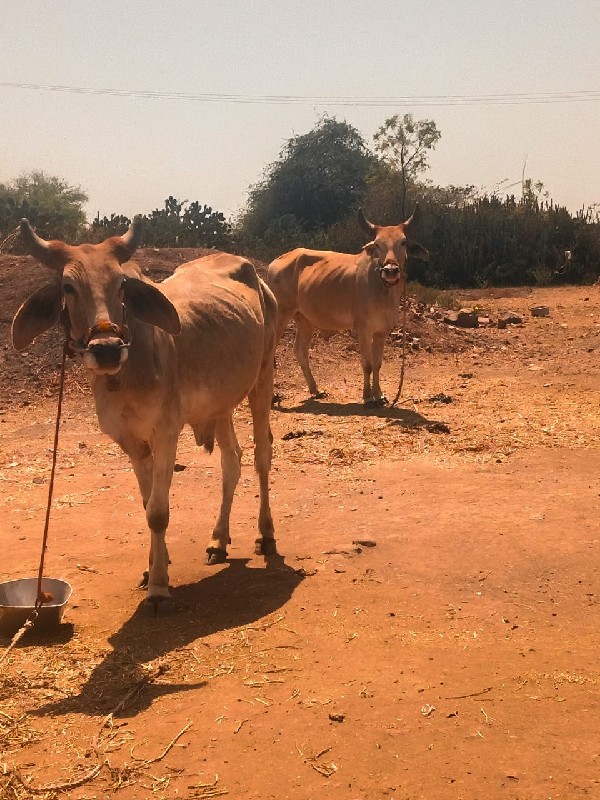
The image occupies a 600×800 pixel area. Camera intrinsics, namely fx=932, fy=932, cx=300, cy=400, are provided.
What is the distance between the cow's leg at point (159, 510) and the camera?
A: 5551mm

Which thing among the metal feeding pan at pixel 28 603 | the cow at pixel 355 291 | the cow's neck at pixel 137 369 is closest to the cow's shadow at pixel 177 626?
the metal feeding pan at pixel 28 603

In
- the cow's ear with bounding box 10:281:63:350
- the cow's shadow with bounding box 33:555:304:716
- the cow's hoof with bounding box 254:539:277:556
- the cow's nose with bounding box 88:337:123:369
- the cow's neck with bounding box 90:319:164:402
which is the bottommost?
the cow's shadow with bounding box 33:555:304:716

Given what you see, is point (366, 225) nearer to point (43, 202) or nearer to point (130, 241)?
point (130, 241)

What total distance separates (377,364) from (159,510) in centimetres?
748

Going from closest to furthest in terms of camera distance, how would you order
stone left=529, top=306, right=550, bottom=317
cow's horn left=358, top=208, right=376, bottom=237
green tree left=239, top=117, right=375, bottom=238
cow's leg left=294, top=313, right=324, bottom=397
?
cow's horn left=358, top=208, right=376, bottom=237 < cow's leg left=294, top=313, right=324, bottom=397 < stone left=529, top=306, right=550, bottom=317 < green tree left=239, top=117, right=375, bottom=238

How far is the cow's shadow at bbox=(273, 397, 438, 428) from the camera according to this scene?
11.2 m

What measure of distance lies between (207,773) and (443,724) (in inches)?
40.3

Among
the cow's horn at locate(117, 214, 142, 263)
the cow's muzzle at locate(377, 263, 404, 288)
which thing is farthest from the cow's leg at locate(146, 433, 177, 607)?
the cow's muzzle at locate(377, 263, 404, 288)

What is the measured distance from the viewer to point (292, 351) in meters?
15.6

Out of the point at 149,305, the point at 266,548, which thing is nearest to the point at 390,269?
the point at 266,548

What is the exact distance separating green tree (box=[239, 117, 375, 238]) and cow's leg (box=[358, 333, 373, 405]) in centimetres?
2099

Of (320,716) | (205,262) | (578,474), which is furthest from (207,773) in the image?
(578,474)

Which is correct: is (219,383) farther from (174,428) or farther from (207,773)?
(207,773)

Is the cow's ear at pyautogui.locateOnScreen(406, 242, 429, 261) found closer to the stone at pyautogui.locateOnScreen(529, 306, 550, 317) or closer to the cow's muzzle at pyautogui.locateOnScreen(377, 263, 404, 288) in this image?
the cow's muzzle at pyautogui.locateOnScreen(377, 263, 404, 288)
